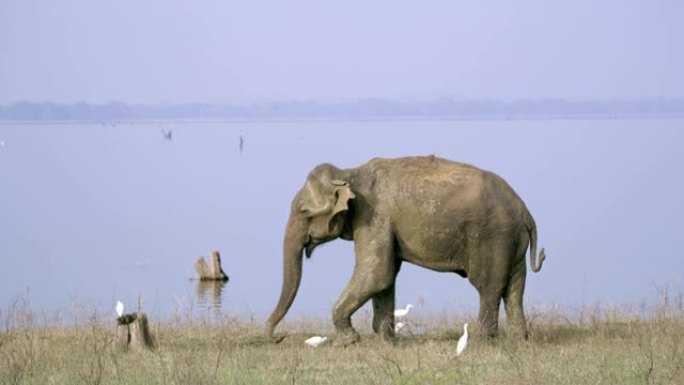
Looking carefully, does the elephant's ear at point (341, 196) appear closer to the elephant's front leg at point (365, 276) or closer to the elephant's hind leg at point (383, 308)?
the elephant's front leg at point (365, 276)

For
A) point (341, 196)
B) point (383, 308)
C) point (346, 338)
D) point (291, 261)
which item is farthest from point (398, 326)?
point (341, 196)

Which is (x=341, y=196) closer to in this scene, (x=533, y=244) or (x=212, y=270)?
(x=533, y=244)

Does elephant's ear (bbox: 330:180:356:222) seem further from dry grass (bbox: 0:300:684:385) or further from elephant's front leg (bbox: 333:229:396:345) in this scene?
dry grass (bbox: 0:300:684:385)

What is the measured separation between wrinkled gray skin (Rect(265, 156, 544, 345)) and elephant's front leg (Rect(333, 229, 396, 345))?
0.4 inches

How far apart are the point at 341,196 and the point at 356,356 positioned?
1973 mm

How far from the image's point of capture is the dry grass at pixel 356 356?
15.7 meters

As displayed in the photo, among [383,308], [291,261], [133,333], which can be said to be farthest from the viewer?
[383,308]

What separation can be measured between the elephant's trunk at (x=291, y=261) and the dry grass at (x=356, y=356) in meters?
0.35

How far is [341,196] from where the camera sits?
18.8m

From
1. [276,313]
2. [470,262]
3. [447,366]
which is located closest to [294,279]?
[276,313]

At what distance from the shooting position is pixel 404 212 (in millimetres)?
18875

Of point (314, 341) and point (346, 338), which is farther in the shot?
point (346, 338)

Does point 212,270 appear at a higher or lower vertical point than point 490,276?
lower

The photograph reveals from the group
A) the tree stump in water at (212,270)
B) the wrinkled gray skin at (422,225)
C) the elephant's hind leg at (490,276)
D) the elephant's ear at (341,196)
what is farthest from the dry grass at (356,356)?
the tree stump in water at (212,270)
